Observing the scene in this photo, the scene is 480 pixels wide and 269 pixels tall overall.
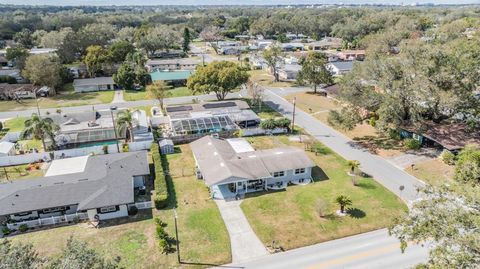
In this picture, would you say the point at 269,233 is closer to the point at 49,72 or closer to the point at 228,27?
the point at 49,72

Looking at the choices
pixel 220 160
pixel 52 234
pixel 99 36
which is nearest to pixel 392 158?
pixel 220 160

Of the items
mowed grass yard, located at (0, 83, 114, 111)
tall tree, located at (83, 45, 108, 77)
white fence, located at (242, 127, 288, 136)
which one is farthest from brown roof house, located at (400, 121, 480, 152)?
tall tree, located at (83, 45, 108, 77)

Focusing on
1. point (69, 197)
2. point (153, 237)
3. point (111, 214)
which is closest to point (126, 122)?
point (69, 197)

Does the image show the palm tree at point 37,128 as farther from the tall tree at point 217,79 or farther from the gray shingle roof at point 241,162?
the tall tree at point 217,79

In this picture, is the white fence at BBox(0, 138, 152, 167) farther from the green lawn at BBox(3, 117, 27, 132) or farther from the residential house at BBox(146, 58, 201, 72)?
the residential house at BBox(146, 58, 201, 72)

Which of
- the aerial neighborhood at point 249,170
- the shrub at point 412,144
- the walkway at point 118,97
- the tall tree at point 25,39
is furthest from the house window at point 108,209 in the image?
the tall tree at point 25,39

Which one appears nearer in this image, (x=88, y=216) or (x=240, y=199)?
(x=88, y=216)
